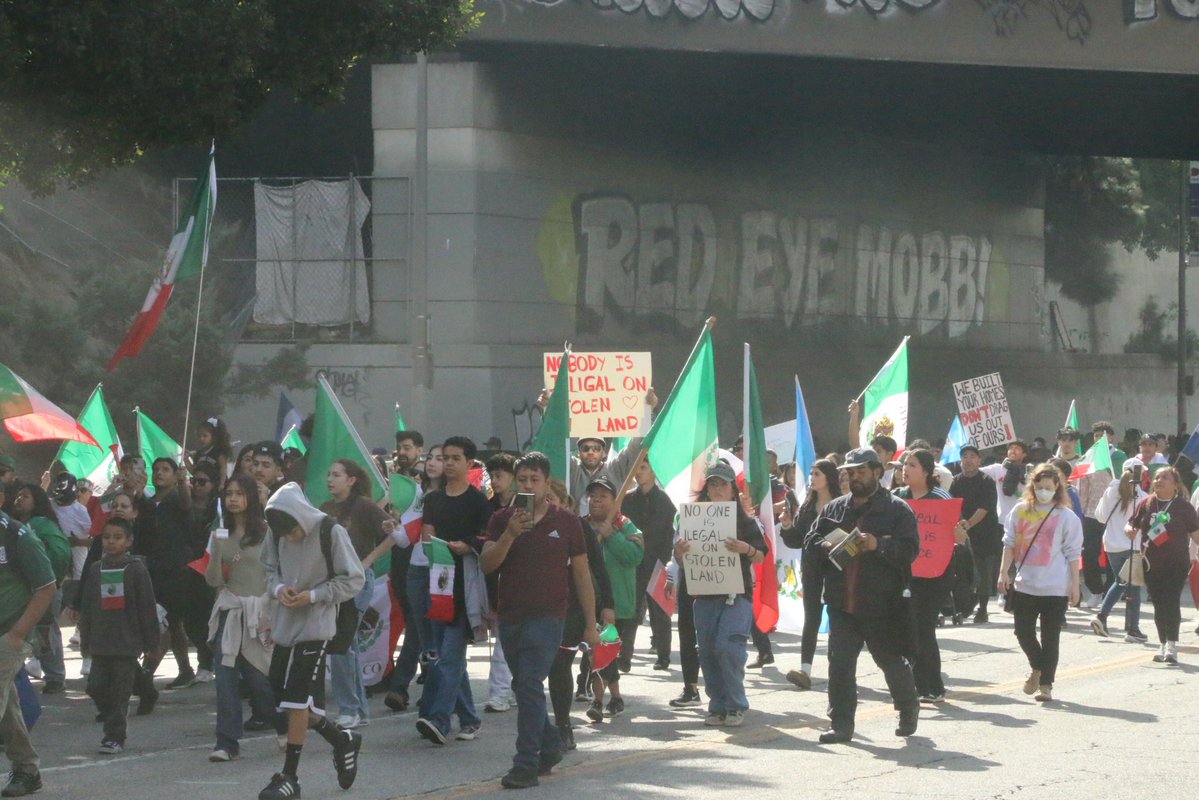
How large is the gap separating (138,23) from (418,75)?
11295 millimetres

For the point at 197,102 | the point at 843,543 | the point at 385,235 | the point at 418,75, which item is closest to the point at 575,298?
the point at 385,235

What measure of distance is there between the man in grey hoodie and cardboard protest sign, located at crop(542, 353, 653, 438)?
6.97 meters

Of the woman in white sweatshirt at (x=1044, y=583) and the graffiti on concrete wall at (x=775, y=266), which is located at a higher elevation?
the graffiti on concrete wall at (x=775, y=266)

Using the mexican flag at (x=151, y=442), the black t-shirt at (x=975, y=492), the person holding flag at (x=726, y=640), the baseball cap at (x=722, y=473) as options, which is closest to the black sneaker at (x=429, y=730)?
the person holding flag at (x=726, y=640)

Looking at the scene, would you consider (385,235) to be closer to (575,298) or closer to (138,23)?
(575,298)

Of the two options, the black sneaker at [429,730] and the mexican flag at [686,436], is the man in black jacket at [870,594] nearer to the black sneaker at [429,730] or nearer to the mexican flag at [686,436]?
the mexican flag at [686,436]

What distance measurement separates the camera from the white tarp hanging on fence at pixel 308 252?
26.7m

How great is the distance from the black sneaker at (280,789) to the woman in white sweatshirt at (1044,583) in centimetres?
563

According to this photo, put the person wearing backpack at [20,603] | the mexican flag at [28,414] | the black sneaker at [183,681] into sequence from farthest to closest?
1. the black sneaker at [183,681]
2. the mexican flag at [28,414]
3. the person wearing backpack at [20,603]

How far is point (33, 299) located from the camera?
25.0 meters

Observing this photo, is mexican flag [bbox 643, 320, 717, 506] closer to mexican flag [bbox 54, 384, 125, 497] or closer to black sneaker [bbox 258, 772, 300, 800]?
black sneaker [bbox 258, 772, 300, 800]

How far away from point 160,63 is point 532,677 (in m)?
6.78

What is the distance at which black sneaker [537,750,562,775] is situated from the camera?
30.0 ft

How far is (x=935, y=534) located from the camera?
39.9 ft
